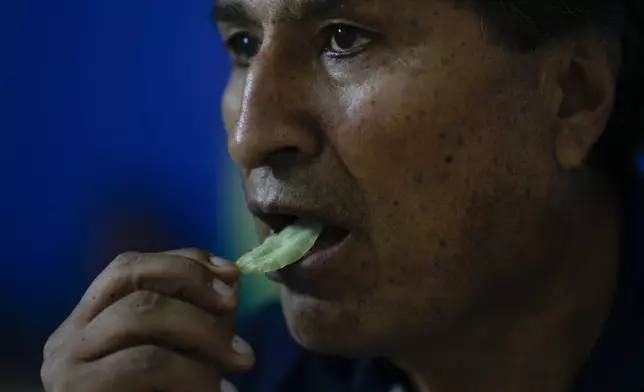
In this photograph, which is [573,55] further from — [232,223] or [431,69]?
[232,223]

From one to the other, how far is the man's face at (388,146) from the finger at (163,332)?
0.30 feet

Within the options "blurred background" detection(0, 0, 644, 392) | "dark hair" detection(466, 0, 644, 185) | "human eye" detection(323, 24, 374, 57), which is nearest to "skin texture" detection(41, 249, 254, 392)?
"human eye" detection(323, 24, 374, 57)

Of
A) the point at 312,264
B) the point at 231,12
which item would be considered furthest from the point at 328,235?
the point at 231,12

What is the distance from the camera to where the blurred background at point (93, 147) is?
4.36ft

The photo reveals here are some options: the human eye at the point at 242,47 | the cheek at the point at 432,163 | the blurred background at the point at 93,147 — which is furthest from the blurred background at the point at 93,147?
the cheek at the point at 432,163

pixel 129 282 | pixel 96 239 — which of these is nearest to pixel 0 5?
pixel 96 239

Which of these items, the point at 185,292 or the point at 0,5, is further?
the point at 0,5

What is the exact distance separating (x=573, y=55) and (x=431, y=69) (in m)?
0.17

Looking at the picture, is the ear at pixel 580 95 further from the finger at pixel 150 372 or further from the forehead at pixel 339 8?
the finger at pixel 150 372

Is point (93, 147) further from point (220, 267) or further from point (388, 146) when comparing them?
point (388, 146)

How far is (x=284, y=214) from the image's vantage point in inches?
33.8

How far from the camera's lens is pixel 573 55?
0.90 meters

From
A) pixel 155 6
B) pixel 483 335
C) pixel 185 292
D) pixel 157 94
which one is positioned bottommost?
pixel 483 335

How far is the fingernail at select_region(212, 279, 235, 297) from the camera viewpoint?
2.78 ft
